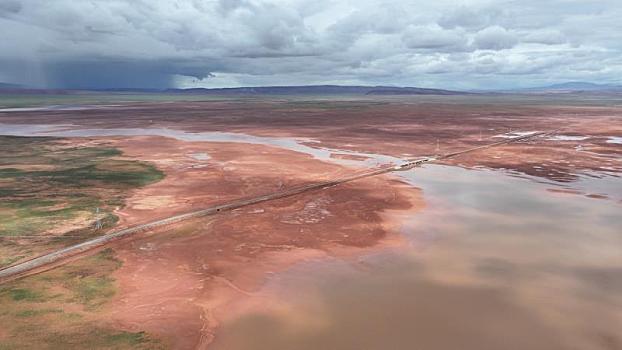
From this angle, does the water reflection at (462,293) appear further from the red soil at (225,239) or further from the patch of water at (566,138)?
the patch of water at (566,138)

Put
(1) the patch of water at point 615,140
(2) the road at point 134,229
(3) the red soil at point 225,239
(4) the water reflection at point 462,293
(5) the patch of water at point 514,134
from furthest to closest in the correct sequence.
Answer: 1. (5) the patch of water at point 514,134
2. (1) the patch of water at point 615,140
3. (2) the road at point 134,229
4. (3) the red soil at point 225,239
5. (4) the water reflection at point 462,293

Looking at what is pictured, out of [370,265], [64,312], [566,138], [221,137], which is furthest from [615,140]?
[64,312]

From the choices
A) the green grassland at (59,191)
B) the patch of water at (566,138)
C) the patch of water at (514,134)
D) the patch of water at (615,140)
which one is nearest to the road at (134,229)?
the green grassland at (59,191)

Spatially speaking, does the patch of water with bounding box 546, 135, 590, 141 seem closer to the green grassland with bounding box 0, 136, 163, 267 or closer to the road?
the road

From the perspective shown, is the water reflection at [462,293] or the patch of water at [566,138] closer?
the water reflection at [462,293]

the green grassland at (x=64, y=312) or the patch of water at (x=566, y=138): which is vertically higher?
the patch of water at (x=566, y=138)

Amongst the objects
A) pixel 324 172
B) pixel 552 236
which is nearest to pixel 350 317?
pixel 552 236

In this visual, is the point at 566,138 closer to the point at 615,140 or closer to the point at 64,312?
the point at 615,140
